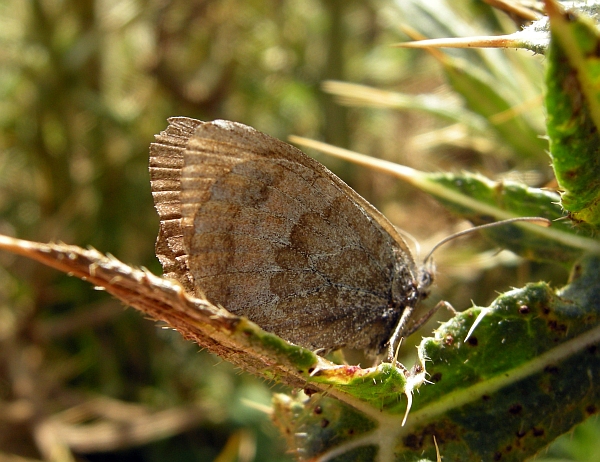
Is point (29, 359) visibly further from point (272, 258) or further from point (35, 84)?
point (272, 258)

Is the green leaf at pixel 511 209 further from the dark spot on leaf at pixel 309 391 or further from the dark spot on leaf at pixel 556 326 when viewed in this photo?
the dark spot on leaf at pixel 309 391

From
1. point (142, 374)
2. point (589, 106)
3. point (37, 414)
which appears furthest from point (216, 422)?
point (589, 106)

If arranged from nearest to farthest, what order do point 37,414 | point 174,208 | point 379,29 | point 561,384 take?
point 561,384 < point 174,208 < point 37,414 < point 379,29

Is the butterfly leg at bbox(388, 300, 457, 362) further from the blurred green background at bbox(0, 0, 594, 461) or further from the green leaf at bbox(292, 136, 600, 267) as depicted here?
the blurred green background at bbox(0, 0, 594, 461)

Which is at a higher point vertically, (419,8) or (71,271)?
(419,8)

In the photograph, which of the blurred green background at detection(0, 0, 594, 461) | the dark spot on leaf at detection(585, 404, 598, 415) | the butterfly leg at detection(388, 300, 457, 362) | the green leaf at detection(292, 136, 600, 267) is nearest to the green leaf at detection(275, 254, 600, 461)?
the dark spot on leaf at detection(585, 404, 598, 415)

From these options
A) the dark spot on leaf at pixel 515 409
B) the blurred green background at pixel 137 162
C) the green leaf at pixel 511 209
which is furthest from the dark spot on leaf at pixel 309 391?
the blurred green background at pixel 137 162
